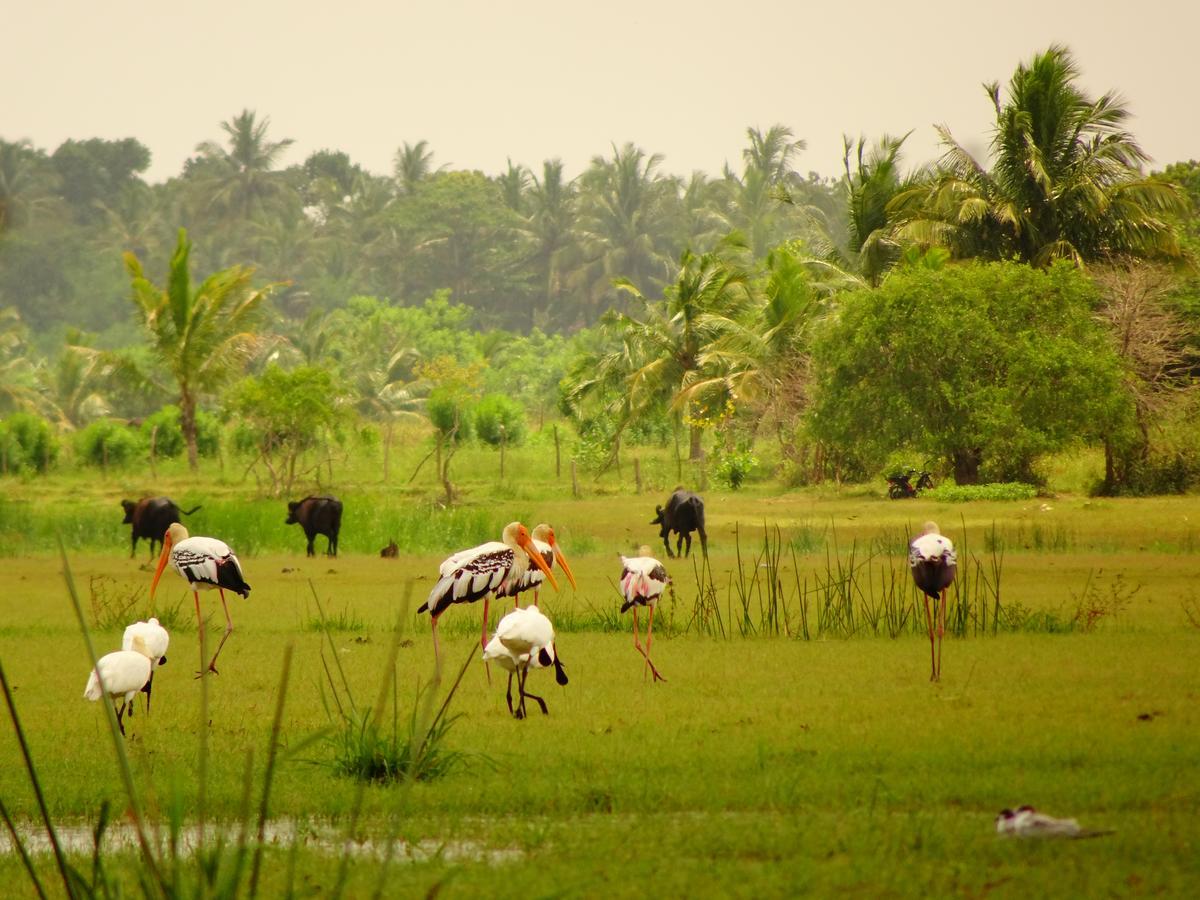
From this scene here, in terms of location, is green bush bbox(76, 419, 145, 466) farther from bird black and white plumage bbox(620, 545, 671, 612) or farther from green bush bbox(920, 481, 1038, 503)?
bird black and white plumage bbox(620, 545, 671, 612)

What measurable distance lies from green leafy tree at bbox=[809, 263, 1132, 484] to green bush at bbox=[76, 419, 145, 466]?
1791 centimetres

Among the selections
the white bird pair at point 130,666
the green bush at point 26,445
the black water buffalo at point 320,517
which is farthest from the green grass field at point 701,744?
the green bush at point 26,445

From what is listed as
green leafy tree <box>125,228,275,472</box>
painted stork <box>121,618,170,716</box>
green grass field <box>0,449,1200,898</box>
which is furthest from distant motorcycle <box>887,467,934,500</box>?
painted stork <box>121,618,170,716</box>

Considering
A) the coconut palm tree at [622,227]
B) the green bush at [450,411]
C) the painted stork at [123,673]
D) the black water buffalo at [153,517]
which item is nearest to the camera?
the painted stork at [123,673]

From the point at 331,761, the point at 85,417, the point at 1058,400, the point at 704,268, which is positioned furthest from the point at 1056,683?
the point at 85,417

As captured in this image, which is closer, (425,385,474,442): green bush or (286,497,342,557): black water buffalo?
(286,497,342,557): black water buffalo

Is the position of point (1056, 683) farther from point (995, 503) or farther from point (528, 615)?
point (995, 503)

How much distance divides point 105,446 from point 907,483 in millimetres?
19842

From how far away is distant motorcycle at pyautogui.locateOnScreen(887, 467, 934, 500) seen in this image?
29141 millimetres

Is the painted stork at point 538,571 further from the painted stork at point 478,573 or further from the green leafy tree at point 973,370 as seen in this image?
the green leafy tree at point 973,370

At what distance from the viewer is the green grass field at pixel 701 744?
5848 mm

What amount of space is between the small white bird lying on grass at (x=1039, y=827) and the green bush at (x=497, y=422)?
108ft

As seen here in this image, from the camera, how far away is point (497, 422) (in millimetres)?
39125

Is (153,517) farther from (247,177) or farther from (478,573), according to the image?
(247,177)
